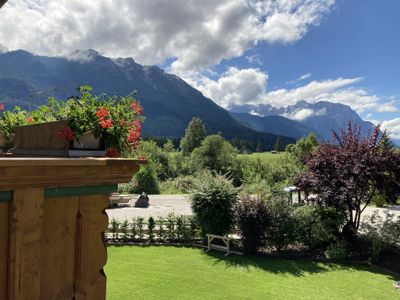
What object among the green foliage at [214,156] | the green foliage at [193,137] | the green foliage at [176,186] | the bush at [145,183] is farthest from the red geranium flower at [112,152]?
the green foliage at [193,137]

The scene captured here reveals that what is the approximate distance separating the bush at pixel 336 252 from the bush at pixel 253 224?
2.45 meters

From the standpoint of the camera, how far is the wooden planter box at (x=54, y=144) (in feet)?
9.86

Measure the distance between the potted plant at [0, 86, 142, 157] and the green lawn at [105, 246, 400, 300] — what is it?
246 inches

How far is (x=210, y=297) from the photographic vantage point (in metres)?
8.70

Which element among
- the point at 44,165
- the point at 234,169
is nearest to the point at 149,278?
the point at 44,165

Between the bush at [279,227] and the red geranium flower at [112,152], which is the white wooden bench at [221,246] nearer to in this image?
the bush at [279,227]

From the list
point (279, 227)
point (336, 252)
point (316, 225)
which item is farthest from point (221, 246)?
point (336, 252)

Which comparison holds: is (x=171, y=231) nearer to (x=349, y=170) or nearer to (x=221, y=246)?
(x=221, y=246)

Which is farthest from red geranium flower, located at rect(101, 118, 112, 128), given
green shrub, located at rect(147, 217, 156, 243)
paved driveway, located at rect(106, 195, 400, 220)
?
paved driveway, located at rect(106, 195, 400, 220)

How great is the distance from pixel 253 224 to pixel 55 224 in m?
11.5

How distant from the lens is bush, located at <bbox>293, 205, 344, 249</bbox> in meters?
13.6

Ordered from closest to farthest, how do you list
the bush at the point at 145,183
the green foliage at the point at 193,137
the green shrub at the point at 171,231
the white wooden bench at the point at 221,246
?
1. the white wooden bench at the point at 221,246
2. the green shrub at the point at 171,231
3. the bush at the point at 145,183
4. the green foliage at the point at 193,137

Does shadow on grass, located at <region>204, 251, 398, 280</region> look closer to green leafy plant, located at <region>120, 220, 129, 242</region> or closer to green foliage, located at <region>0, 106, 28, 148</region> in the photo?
green leafy plant, located at <region>120, 220, 129, 242</region>

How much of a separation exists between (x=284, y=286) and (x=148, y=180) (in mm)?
26159
